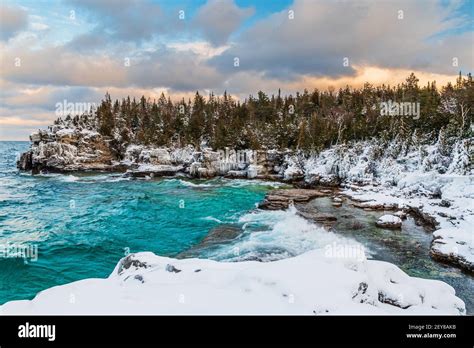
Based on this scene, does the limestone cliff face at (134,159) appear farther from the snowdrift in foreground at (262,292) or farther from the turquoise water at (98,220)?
the snowdrift in foreground at (262,292)

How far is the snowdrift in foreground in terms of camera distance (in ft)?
22.7

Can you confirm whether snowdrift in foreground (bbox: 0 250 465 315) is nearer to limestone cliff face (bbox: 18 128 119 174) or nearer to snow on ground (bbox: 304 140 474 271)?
snow on ground (bbox: 304 140 474 271)

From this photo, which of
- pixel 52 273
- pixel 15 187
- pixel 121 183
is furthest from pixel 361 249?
pixel 15 187

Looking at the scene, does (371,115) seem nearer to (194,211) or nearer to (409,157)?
(409,157)

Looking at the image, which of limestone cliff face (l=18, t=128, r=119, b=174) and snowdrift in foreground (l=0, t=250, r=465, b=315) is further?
limestone cliff face (l=18, t=128, r=119, b=174)

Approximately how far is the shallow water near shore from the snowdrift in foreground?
6.41 meters

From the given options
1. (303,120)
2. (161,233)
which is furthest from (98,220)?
(303,120)

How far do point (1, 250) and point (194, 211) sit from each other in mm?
15403
